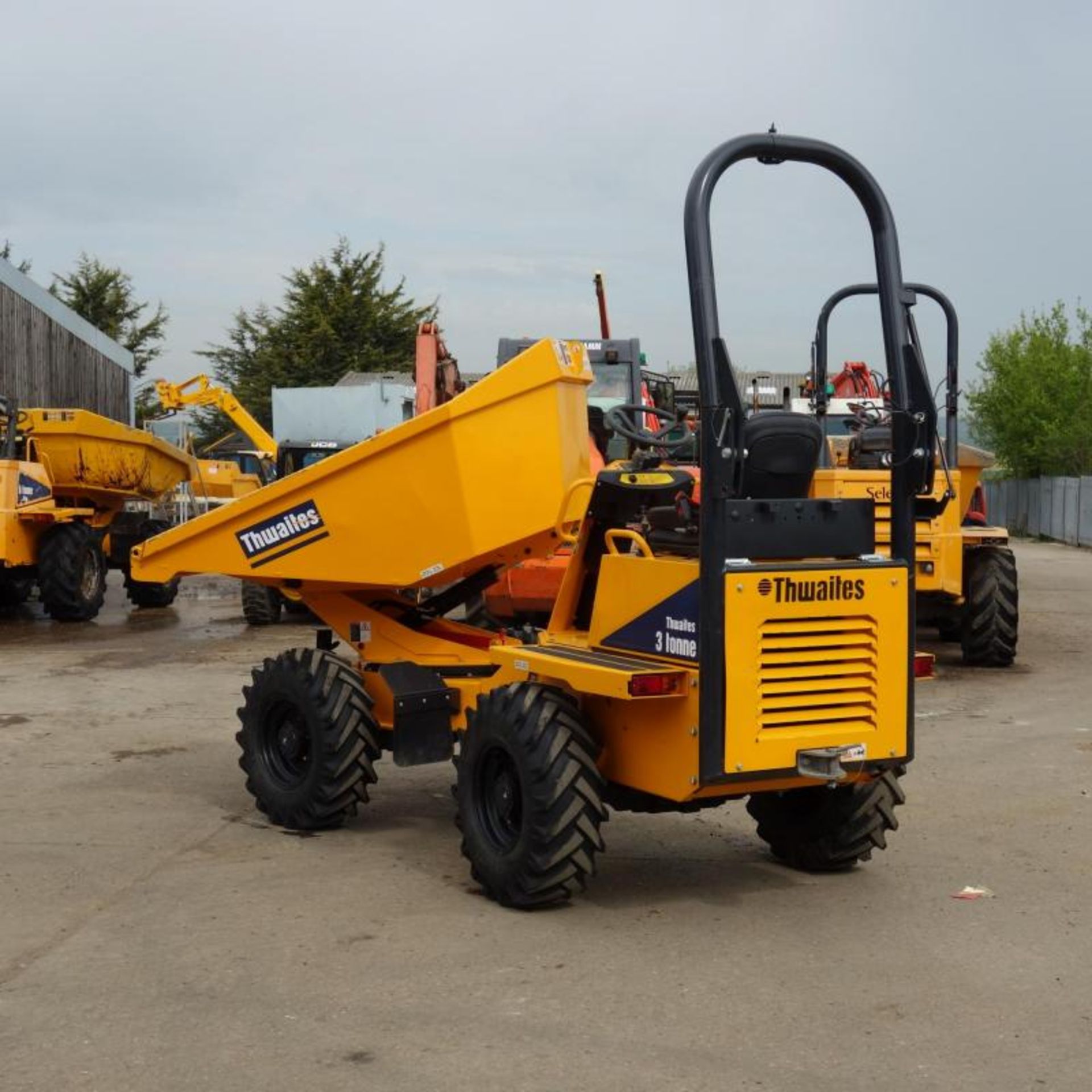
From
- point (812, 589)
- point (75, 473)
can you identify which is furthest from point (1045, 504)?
point (812, 589)

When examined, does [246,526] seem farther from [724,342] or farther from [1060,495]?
[1060,495]

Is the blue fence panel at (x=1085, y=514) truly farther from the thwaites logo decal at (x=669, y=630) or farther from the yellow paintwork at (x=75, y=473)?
the thwaites logo decal at (x=669, y=630)

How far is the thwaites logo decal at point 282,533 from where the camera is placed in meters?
7.54

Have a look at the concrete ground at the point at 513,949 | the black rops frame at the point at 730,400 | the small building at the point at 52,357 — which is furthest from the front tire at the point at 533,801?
the small building at the point at 52,357

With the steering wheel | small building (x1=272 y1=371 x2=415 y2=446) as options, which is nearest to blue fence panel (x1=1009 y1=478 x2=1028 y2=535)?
small building (x1=272 y1=371 x2=415 y2=446)

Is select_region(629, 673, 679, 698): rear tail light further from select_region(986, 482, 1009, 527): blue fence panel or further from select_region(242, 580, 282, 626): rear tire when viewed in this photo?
select_region(986, 482, 1009, 527): blue fence panel

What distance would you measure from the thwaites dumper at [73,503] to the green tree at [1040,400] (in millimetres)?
36365

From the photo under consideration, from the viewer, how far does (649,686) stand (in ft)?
18.8

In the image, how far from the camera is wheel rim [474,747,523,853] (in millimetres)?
6312

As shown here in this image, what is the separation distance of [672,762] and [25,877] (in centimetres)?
275

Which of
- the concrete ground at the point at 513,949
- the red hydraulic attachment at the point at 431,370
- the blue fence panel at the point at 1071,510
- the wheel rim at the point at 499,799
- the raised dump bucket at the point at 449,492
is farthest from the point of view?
the blue fence panel at the point at 1071,510

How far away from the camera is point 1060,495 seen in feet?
145

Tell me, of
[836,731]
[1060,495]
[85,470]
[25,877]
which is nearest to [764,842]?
[836,731]

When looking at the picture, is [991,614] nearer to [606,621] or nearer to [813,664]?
[606,621]
